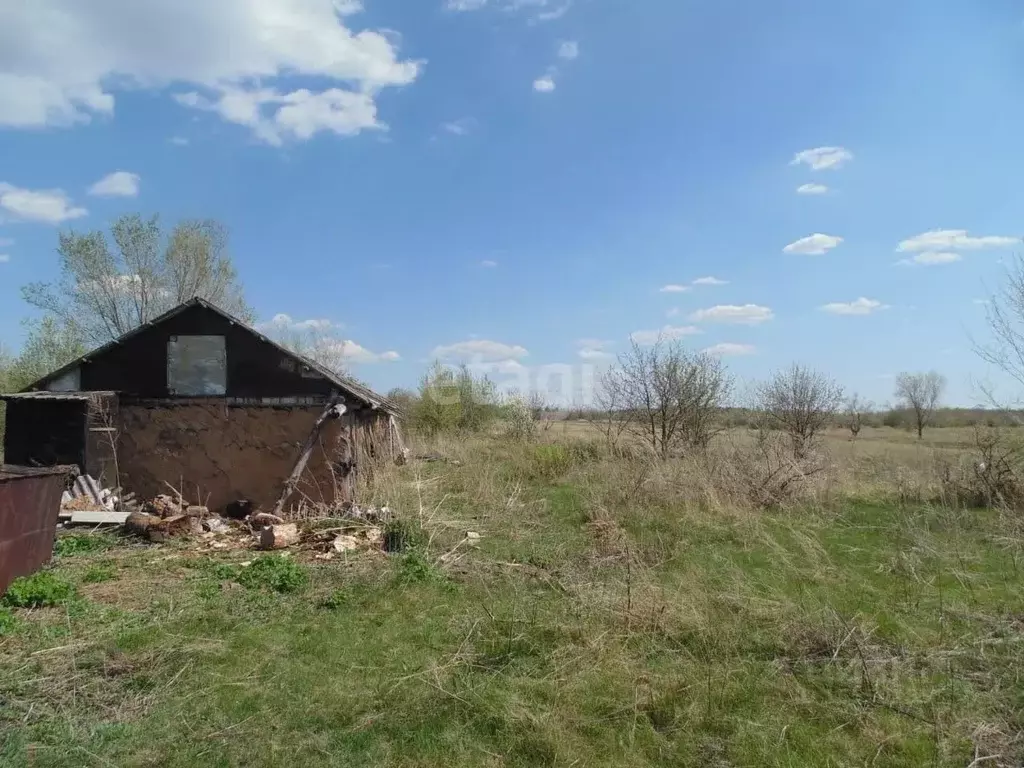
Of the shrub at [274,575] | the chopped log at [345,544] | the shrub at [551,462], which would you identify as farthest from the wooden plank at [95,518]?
the shrub at [551,462]

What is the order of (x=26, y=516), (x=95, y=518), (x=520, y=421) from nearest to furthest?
(x=26, y=516)
(x=95, y=518)
(x=520, y=421)

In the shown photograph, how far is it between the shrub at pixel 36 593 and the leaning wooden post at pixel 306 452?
517 centimetres

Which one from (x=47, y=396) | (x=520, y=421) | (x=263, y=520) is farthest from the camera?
(x=520, y=421)

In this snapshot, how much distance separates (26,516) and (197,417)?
6056 mm

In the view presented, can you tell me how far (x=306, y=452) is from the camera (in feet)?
43.4

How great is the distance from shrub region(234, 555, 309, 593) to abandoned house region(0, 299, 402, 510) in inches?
176

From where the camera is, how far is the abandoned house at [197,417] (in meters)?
13.5

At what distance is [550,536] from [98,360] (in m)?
10.8

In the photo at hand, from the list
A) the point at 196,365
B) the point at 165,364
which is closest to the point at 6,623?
the point at 196,365

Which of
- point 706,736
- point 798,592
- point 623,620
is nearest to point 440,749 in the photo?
point 706,736

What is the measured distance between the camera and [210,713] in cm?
467

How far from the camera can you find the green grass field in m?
4.19

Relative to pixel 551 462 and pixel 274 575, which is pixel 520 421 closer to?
pixel 551 462

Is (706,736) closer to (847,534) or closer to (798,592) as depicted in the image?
(798,592)
